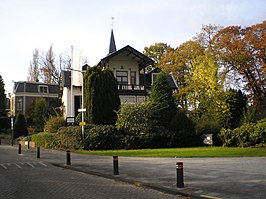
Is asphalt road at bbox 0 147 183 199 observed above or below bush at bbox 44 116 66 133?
below

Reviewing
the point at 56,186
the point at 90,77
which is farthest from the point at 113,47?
the point at 56,186

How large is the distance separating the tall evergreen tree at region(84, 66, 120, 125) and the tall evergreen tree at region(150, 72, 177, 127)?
4428 millimetres

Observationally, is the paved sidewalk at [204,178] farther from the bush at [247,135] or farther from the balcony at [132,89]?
the balcony at [132,89]

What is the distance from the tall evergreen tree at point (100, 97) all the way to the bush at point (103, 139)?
4.60m

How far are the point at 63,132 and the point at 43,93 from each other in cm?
4025

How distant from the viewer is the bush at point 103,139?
29.0m

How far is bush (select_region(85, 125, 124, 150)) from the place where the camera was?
95.1 feet

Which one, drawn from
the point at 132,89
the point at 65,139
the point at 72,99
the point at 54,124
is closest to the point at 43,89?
the point at 72,99

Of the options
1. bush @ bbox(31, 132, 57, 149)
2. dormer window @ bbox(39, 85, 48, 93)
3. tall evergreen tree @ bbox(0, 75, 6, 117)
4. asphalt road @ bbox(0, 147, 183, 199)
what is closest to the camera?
asphalt road @ bbox(0, 147, 183, 199)

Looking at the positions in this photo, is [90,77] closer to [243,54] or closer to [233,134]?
[233,134]

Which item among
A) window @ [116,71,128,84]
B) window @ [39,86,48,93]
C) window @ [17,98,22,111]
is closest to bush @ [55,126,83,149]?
window @ [116,71,128,84]

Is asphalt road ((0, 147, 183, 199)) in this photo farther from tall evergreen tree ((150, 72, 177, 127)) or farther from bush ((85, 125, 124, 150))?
tall evergreen tree ((150, 72, 177, 127))

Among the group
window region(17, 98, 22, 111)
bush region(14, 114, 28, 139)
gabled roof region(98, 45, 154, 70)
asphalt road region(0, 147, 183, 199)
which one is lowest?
asphalt road region(0, 147, 183, 199)

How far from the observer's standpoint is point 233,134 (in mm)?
28453
